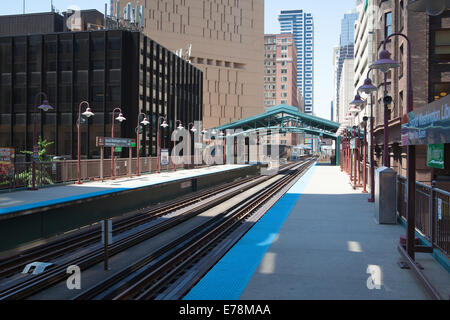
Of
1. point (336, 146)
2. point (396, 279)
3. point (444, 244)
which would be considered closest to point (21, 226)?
point (396, 279)

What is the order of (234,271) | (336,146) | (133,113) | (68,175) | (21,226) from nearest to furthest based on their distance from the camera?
(234,271)
(21,226)
(68,175)
(133,113)
(336,146)

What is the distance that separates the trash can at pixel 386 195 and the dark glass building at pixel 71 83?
115 ft

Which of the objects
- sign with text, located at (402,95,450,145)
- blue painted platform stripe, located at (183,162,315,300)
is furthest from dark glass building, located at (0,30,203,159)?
sign with text, located at (402,95,450,145)

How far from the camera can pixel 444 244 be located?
9141 millimetres

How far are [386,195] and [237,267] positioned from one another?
762cm

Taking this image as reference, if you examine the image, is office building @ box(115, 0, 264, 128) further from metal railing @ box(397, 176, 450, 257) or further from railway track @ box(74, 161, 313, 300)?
metal railing @ box(397, 176, 450, 257)

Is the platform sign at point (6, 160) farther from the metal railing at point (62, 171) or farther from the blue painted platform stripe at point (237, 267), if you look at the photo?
the blue painted platform stripe at point (237, 267)

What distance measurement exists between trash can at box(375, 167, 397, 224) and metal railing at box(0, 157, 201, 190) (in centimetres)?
1552

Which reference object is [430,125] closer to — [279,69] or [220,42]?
[220,42]

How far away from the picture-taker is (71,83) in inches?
1921

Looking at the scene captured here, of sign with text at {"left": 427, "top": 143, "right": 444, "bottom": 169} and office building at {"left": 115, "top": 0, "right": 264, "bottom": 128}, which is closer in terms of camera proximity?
sign with text at {"left": 427, "top": 143, "right": 444, "bottom": 169}

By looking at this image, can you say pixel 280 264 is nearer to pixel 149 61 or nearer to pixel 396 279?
pixel 396 279

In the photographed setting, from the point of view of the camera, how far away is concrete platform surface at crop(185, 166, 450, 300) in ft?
25.9
